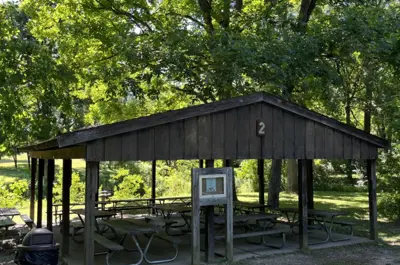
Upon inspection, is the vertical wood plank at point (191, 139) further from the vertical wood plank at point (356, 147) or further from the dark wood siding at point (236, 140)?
the vertical wood plank at point (356, 147)

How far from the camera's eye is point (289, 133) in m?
8.54

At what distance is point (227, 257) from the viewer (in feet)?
25.7

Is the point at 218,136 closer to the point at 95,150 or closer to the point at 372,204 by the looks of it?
the point at 95,150

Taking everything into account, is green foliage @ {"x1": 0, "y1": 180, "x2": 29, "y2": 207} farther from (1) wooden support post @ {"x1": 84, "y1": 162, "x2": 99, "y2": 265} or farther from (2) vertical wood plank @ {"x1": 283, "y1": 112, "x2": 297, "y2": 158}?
(2) vertical wood plank @ {"x1": 283, "y1": 112, "x2": 297, "y2": 158}

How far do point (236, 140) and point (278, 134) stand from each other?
0.98 metres

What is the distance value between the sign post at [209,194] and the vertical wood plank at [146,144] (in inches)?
35.0

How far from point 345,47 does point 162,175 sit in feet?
40.9

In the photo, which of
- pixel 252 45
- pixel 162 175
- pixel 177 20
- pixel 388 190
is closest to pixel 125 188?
pixel 162 175

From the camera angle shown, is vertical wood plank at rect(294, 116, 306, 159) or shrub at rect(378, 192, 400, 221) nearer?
vertical wood plank at rect(294, 116, 306, 159)

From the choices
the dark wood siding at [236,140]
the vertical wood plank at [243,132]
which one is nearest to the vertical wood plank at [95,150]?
the dark wood siding at [236,140]

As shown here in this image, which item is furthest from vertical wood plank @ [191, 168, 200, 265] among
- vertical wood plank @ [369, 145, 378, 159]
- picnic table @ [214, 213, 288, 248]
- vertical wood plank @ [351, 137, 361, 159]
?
vertical wood plank @ [369, 145, 378, 159]

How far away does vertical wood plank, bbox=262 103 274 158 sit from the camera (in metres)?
8.26

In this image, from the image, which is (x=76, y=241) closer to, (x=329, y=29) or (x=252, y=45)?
(x=252, y=45)

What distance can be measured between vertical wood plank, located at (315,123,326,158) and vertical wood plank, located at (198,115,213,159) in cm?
251
